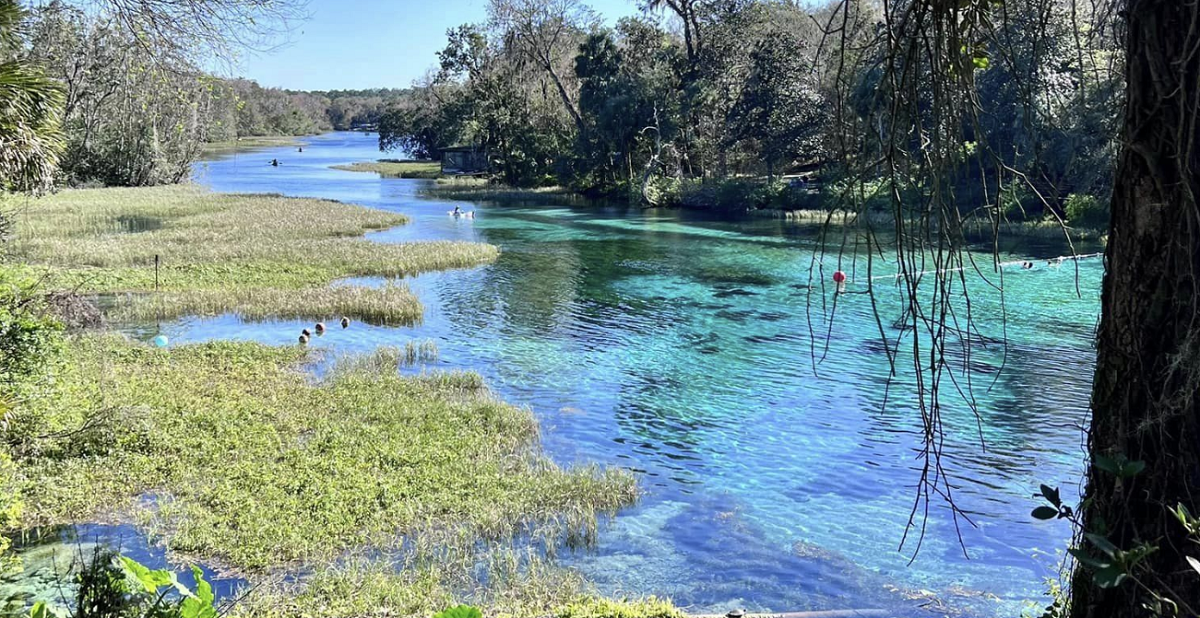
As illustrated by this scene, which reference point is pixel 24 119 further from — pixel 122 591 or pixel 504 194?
pixel 504 194

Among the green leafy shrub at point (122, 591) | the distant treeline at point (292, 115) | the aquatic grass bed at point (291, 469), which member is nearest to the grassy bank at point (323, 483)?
the aquatic grass bed at point (291, 469)

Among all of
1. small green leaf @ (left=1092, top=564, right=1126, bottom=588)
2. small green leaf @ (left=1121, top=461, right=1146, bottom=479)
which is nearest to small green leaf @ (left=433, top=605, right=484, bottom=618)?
small green leaf @ (left=1092, top=564, right=1126, bottom=588)

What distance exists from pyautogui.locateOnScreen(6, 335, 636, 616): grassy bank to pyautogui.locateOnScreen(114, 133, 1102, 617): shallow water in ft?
A: 2.60

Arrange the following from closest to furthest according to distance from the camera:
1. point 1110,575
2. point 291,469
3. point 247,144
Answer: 1. point 1110,575
2. point 291,469
3. point 247,144

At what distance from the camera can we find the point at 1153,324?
7.99ft

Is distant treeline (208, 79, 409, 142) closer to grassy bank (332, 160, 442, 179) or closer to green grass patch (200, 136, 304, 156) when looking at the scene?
green grass patch (200, 136, 304, 156)

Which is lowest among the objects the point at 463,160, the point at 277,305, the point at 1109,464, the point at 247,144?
the point at 277,305

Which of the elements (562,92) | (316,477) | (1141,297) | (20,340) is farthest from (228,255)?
(562,92)

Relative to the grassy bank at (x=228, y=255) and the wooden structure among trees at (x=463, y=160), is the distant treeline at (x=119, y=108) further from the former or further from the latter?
the wooden structure among trees at (x=463, y=160)

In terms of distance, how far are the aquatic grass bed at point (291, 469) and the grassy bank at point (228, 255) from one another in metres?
2.85

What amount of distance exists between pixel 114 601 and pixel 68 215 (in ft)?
124

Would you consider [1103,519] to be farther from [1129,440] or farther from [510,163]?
[510,163]

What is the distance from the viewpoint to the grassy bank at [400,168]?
7388 centimetres

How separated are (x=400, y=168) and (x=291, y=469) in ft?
238
